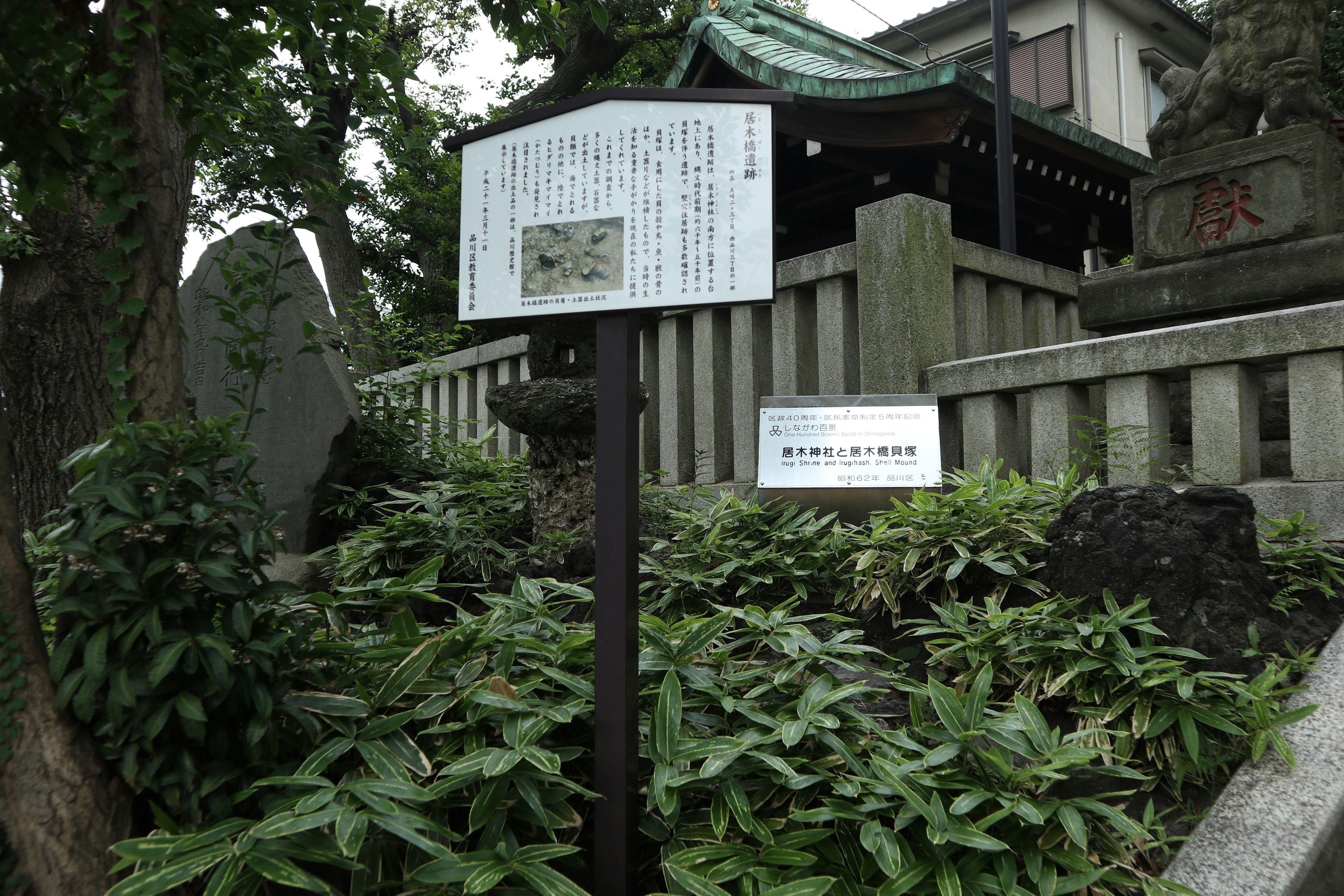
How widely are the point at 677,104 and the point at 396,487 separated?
3393 mm

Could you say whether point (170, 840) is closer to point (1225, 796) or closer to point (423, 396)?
point (1225, 796)

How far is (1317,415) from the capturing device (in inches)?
131

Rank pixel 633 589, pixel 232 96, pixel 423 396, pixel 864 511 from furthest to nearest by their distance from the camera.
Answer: pixel 423 396 → pixel 864 511 → pixel 232 96 → pixel 633 589

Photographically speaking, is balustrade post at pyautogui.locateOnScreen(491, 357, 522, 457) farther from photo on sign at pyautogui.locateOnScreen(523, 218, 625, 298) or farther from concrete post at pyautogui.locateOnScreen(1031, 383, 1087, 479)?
photo on sign at pyautogui.locateOnScreen(523, 218, 625, 298)

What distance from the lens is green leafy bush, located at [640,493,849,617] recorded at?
333cm

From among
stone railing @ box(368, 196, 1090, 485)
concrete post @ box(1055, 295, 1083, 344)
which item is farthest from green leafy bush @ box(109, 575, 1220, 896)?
concrete post @ box(1055, 295, 1083, 344)

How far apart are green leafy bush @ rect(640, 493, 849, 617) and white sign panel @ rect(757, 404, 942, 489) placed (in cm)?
17

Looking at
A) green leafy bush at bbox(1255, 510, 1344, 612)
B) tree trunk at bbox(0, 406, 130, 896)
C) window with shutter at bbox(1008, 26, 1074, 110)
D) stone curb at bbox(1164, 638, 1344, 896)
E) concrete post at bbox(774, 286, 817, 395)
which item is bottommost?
stone curb at bbox(1164, 638, 1344, 896)

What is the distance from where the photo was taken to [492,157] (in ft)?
7.60

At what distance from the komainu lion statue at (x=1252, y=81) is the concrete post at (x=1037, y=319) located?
1.18 m

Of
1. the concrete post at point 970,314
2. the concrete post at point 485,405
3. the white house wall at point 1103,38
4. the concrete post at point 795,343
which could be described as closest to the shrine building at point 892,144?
the concrete post at point 795,343

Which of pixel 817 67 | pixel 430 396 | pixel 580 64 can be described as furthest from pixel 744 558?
pixel 580 64

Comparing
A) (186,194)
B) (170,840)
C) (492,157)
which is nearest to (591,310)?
(492,157)

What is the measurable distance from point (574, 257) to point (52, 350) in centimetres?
352
